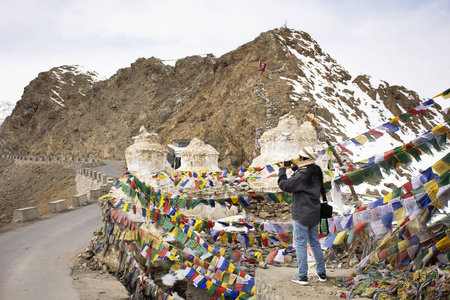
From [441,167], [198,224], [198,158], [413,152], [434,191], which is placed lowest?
[198,224]

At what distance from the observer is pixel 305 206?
11.2 ft

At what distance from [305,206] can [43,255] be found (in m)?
6.15

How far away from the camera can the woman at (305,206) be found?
3.39 metres

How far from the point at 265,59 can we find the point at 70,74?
6076 cm

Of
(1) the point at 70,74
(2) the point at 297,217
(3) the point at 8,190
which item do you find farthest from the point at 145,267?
(1) the point at 70,74

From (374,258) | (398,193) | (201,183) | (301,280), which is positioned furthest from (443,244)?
(201,183)

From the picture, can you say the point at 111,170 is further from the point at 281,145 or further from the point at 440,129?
the point at 440,129

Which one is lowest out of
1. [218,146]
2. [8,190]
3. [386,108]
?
[8,190]

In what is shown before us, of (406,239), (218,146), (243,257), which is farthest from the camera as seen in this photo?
(218,146)

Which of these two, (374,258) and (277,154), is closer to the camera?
(374,258)

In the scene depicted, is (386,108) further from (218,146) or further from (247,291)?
(247,291)

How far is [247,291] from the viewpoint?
431cm

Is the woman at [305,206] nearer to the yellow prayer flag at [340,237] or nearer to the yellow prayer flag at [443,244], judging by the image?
the yellow prayer flag at [340,237]

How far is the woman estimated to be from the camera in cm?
339
